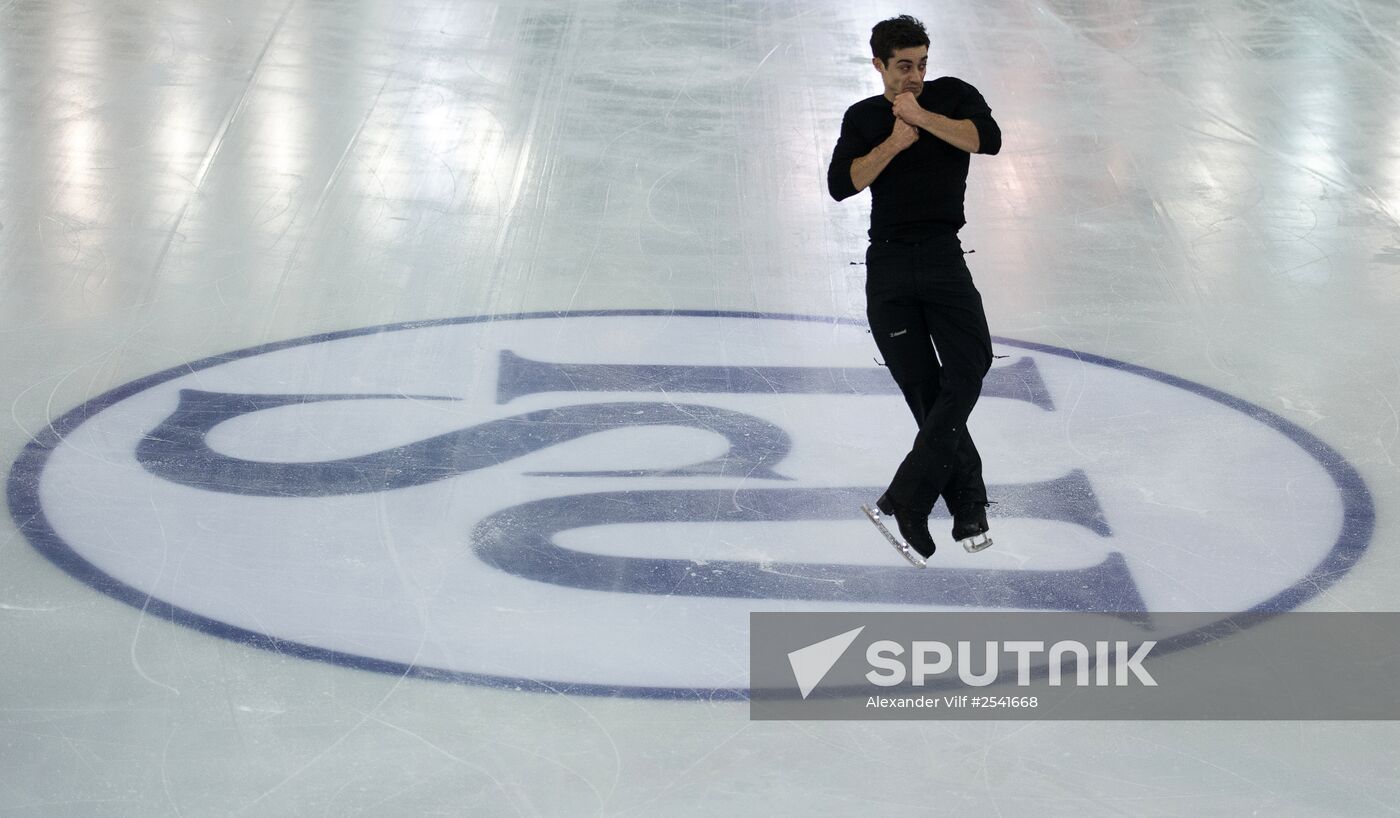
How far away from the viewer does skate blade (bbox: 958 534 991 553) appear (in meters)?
4.17

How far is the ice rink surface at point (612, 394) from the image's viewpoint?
137 inches

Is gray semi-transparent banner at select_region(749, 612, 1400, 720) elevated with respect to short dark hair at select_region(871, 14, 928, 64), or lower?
lower

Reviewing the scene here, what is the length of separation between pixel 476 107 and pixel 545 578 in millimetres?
4636

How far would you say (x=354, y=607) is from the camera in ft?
13.3

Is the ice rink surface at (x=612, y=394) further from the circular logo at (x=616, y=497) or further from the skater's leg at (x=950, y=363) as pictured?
the skater's leg at (x=950, y=363)

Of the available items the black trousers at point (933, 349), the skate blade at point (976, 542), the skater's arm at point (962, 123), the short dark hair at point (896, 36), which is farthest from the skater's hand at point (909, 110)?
the skate blade at point (976, 542)

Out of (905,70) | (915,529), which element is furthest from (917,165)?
(915,529)

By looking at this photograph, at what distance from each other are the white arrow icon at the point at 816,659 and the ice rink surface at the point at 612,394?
0.16 m

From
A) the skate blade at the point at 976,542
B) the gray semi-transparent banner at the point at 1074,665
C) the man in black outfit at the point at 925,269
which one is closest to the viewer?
the gray semi-transparent banner at the point at 1074,665

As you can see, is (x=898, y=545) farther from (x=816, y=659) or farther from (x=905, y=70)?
(x=905, y=70)

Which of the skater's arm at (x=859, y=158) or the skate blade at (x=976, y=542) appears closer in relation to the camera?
the skater's arm at (x=859, y=158)

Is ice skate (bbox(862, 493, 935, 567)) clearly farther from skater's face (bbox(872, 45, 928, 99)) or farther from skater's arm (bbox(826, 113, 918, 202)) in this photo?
skater's face (bbox(872, 45, 928, 99))

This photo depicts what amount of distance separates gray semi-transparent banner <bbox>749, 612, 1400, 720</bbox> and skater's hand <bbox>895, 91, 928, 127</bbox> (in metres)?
1.36

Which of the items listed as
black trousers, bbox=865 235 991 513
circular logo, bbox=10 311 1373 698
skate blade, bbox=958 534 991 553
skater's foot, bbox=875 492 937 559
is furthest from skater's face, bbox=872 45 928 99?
circular logo, bbox=10 311 1373 698
